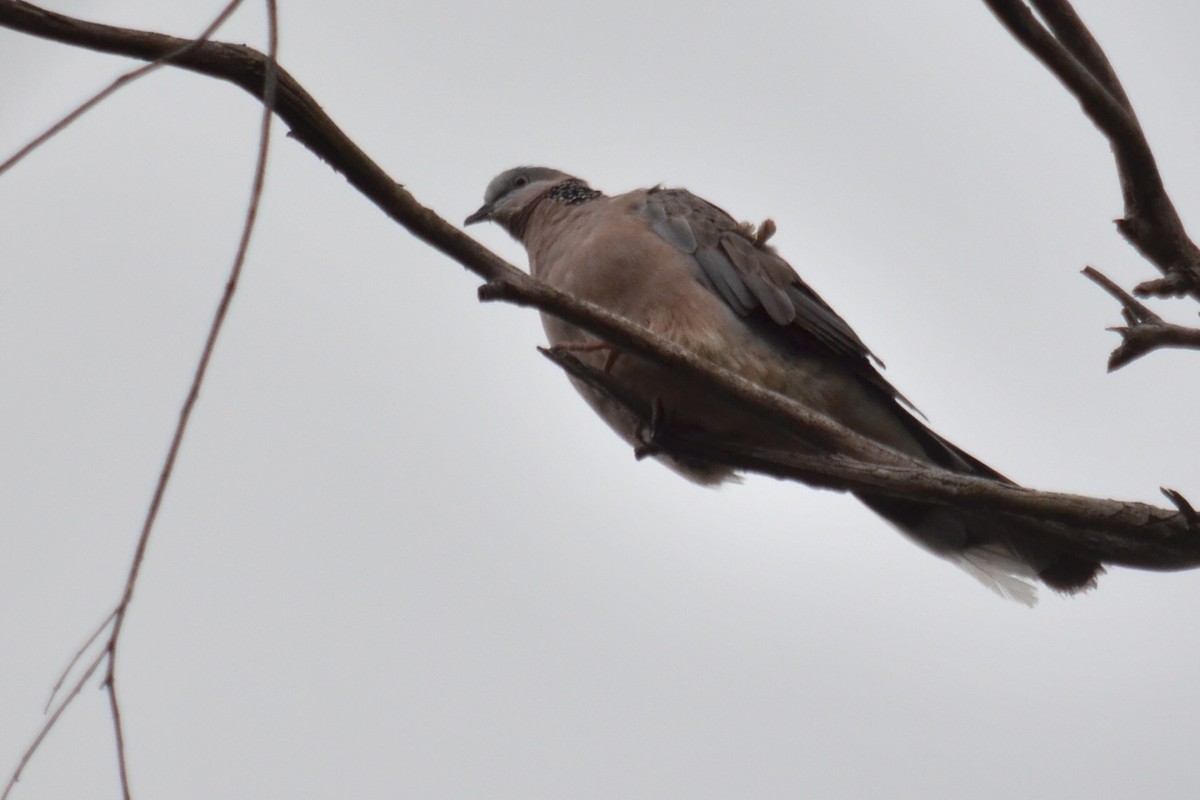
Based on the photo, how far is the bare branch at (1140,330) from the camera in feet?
10.7

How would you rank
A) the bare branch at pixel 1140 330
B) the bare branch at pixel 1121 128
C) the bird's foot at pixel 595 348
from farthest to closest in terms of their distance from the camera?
the bird's foot at pixel 595 348
the bare branch at pixel 1140 330
the bare branch at pixel 1121 128

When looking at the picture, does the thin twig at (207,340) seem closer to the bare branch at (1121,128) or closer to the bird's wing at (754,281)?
the bare branch at (1121,128)

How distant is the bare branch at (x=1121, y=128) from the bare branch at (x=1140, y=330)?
55mm

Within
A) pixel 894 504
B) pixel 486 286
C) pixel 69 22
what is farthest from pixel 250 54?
pixel 894 504

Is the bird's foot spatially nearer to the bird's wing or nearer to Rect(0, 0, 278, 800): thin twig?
the bird's wing

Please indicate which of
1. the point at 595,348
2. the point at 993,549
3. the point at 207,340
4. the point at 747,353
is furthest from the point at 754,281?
the point at 207,340

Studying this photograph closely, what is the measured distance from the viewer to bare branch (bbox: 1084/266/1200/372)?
128 inches

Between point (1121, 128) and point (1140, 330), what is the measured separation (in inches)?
22.6

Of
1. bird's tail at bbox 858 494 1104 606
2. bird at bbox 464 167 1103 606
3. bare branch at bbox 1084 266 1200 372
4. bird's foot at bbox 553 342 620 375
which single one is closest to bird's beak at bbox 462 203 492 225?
bird at bbox 464 167 1103 606

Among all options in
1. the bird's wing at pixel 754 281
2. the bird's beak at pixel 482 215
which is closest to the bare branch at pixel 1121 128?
the bird's wing at pixel 754 281

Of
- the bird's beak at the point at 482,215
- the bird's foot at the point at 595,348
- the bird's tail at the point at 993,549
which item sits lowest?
the bird's tail at the point at 993,549

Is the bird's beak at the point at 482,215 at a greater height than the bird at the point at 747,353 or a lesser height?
greater

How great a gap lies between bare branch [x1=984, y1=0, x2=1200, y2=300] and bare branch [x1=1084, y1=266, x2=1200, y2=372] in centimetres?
5

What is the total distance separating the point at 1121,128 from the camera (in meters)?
3.01
